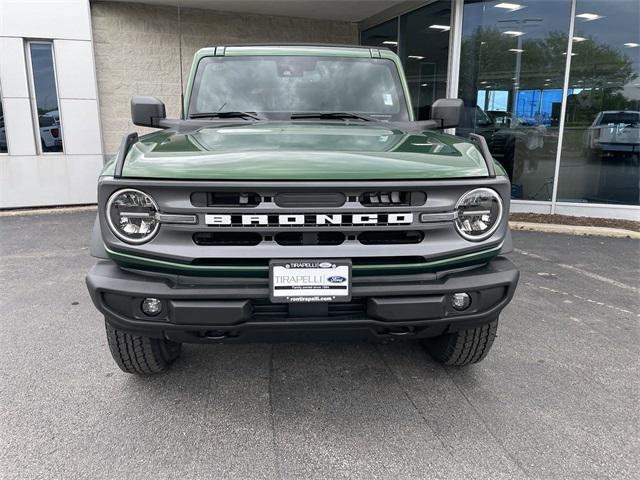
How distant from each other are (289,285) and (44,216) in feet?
25.4

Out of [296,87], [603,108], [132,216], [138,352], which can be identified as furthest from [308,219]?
[603,108]

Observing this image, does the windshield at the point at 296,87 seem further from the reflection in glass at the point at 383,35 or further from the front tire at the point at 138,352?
the reflection in glass at the point at 383,35

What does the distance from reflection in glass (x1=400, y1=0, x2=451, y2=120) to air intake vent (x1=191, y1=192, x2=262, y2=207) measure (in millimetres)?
7121

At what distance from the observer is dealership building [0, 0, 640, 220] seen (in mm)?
7742

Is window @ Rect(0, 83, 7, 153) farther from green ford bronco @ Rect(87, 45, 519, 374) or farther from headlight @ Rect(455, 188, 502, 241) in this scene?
headlight @ Rect(455, 188, 502, 241)

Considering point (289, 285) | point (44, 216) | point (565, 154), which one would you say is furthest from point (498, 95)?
point (44, 216)

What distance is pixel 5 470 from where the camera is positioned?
221 centimetres

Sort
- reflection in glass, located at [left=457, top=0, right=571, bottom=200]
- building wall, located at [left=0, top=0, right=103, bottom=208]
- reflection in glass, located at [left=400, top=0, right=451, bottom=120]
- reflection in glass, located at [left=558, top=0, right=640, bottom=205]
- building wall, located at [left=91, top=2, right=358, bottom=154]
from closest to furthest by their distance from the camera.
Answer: reflection in glass, located at [left=558, top=0, right=640, bottom=205], reflection in glass, located at [left=457, top=0, right=571, bottom=200], building wall, located at [left=0, top=0, right=103, bottom=208], reflection in glass, located at [left=400, top=0, right=451, bottom=120], building wall, located at [left=91, top=2, right=358, bottom=154]

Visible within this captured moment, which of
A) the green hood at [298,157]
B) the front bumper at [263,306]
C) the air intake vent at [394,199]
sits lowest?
the front bumper at [263,306]

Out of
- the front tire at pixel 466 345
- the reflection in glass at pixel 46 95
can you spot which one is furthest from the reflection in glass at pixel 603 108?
the reflection in glass at pixel 46 95

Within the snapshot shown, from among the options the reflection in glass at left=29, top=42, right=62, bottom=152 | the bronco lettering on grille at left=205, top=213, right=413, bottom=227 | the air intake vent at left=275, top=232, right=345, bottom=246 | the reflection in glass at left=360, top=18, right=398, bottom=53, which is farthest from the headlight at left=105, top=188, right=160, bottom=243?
the reflection in glass at left=360, top=18, right=398, bottom=53

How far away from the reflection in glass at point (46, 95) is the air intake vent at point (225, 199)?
317 inches

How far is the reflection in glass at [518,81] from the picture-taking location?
793 centimetres

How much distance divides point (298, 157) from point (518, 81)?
7.19 meters
